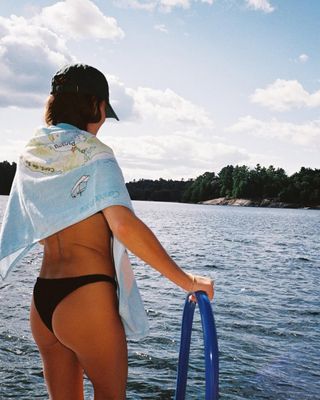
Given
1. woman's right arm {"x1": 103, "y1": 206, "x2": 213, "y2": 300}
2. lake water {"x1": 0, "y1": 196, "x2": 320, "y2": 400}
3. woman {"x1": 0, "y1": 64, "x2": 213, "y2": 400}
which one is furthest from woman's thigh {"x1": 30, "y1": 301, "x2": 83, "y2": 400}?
lake water {"x1": 0, "y1": 196, "x2": 320, "y2": 400}

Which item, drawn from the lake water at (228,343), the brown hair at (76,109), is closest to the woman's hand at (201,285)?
the brown hair at (76,109)

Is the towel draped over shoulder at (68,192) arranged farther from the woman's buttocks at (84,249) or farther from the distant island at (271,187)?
the distant island at (271,187)

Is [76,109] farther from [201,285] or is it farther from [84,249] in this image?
[201,285]

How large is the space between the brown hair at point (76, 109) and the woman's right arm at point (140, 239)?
1.70 feet

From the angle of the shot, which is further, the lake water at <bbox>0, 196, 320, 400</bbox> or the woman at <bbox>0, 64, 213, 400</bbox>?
the lake water at <bbox>0, 196, 320, 400</bbox>

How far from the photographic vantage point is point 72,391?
2.50 meters

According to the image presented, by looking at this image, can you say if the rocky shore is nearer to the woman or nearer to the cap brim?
the cap brim

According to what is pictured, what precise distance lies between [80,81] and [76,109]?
0.44 feet

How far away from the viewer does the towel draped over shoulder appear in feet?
6.96

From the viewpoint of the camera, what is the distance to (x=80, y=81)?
2283mm

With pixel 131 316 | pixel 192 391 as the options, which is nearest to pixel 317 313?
pixel 192 391

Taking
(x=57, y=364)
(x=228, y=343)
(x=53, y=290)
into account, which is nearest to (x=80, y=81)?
(x=53, y=290)

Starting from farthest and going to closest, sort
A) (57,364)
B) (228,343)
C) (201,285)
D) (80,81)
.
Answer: (228,343) < (57,364) < (80,81) < (201,285)

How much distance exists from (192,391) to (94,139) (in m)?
5.39
